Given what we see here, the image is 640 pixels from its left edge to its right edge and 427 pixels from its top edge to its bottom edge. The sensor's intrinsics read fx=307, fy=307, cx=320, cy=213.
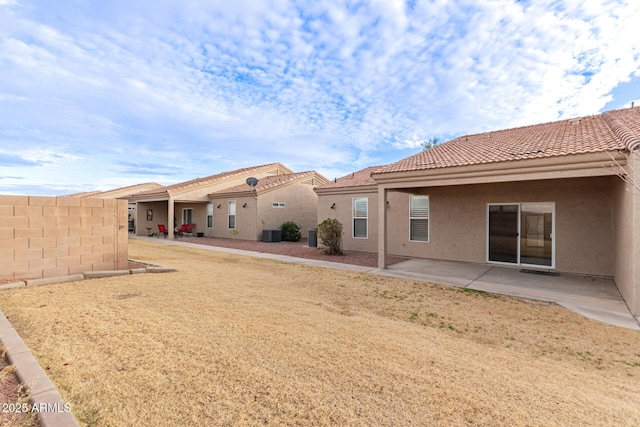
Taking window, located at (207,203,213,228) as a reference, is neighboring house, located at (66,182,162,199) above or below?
above

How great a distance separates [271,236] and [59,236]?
12.0 m

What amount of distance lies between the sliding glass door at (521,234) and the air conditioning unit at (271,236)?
12.3 metres

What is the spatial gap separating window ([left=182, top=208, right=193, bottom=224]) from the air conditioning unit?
29.2ft

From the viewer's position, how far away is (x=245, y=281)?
8312 mm

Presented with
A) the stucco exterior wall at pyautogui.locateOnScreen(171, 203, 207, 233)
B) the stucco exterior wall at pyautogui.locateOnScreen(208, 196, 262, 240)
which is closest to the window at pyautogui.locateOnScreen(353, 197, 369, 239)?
the stucco exterior wall at pyautogui.locateOnScreen(208, 196, 262, 240)

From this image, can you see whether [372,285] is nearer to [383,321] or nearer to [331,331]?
[383,321]

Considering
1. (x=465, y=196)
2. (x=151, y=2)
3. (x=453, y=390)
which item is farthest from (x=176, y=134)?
(x=453, y=390)

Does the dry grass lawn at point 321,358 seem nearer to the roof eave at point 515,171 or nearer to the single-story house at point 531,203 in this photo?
the roof eave at point 515,171

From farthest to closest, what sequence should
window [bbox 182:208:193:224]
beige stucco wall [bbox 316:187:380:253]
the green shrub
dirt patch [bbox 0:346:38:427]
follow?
window [bbox 182:208:193:224] < beige stucco wall [bbox 316:187:380:253] < the green shrub < dirt patch [bbox 0:346:38:427]

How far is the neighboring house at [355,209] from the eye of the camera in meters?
14.5

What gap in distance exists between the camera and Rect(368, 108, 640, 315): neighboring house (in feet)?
22.9

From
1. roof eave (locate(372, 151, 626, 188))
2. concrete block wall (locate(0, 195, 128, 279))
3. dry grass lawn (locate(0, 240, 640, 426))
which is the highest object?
roof eave (locate(372, 151, 626, 188))

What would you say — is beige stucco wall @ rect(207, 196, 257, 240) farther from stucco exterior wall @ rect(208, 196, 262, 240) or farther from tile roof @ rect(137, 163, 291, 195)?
tile roof @ rect(137, 163, 291, 195)

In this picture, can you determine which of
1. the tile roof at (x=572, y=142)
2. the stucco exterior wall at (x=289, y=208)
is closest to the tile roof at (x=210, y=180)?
the stucco exterior wall at (x=289, y=208)
